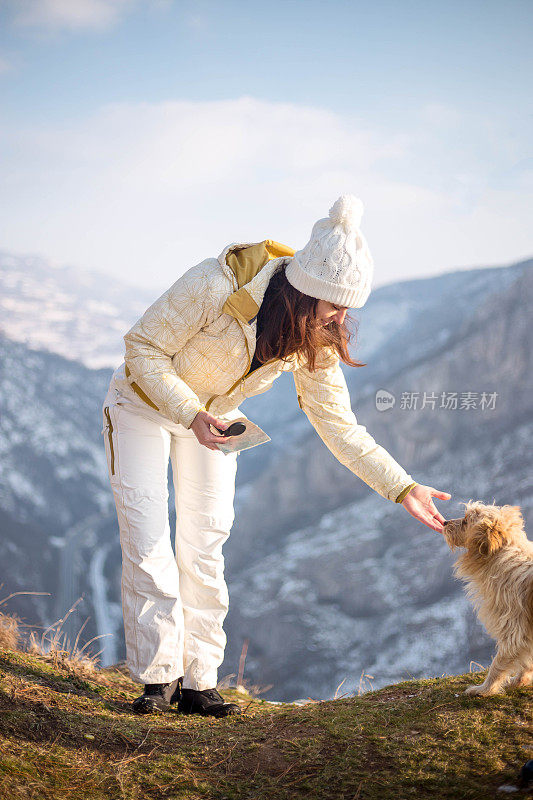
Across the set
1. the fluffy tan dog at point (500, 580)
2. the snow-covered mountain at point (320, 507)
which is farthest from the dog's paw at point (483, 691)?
the snow-covered mountain at point (320, 507)

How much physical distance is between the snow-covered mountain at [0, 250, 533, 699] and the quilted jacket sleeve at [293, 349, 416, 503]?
9.88 metres

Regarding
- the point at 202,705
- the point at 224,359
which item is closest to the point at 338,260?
the point at 224,359

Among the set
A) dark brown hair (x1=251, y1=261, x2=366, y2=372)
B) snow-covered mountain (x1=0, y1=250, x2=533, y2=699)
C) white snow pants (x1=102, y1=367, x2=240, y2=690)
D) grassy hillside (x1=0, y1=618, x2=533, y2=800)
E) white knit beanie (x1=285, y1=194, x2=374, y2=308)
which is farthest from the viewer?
snow-covered mountain (x1=0, y1=250, x2=533, y2=699)

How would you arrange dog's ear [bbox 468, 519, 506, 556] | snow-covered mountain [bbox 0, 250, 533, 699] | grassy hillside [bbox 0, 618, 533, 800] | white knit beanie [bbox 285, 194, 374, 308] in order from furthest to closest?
snow-covered mountain [bbox 0, 250, 533, 699], dog's ear [bbox 468, 519, 506, 556], white knit beanie [bbox 285, 194, 374, 308], grassy hillside [bbox 0, 618, 533, 800]

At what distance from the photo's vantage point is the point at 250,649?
14430mm

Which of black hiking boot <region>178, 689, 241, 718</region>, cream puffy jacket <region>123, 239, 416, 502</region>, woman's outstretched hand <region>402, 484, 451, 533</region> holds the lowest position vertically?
black hiking boot <region>178, 689, 241, 718</region>

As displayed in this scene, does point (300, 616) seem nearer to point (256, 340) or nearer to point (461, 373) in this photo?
point (461, 373)

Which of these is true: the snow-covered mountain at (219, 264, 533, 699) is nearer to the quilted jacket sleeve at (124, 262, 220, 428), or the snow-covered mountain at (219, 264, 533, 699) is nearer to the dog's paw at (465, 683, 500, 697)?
the dog's paw at (465, 683, 500, 697)

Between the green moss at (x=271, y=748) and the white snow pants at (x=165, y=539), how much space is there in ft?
0.84

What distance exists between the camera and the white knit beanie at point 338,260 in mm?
2203

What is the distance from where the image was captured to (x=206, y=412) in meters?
2.28

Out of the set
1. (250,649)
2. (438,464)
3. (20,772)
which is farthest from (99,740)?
(438,464)

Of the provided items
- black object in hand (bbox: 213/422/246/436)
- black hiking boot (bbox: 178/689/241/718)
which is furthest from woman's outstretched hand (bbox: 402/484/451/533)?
black hiking boot (bbox: 178/689/241/718)

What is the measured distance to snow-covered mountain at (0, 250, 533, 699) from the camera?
13430 mm
